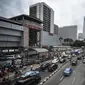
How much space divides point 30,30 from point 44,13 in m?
84.4

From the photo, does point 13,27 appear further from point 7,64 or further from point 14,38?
point 7,64

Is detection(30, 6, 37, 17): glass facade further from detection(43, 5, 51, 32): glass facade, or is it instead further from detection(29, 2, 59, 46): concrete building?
detection(43, 5, 51, 32): glass facade

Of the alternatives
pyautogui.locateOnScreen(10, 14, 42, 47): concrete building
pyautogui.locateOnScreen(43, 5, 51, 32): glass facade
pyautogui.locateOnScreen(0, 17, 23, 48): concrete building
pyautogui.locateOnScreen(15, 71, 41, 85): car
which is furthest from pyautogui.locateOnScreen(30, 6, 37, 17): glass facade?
pyautogui.locateOnScreen(15, 71, 41, 85): car

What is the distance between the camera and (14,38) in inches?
2112

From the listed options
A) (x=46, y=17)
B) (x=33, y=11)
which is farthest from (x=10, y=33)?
(x=46, y=17)

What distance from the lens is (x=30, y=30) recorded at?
207ft

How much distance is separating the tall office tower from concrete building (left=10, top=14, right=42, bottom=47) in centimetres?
7214

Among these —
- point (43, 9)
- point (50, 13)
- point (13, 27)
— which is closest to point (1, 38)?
point (13, 27)

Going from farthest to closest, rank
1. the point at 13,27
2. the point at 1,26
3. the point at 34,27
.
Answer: the point at 34,27
the point at 13,27
the point at 1,26

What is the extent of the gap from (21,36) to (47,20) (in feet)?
311

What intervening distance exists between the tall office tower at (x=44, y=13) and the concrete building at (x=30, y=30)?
72.1m

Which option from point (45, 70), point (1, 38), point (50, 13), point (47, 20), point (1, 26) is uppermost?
point (50, 13)

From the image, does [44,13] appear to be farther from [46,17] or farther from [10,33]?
[10,33]

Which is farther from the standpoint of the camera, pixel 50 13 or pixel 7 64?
pixel 50 13
